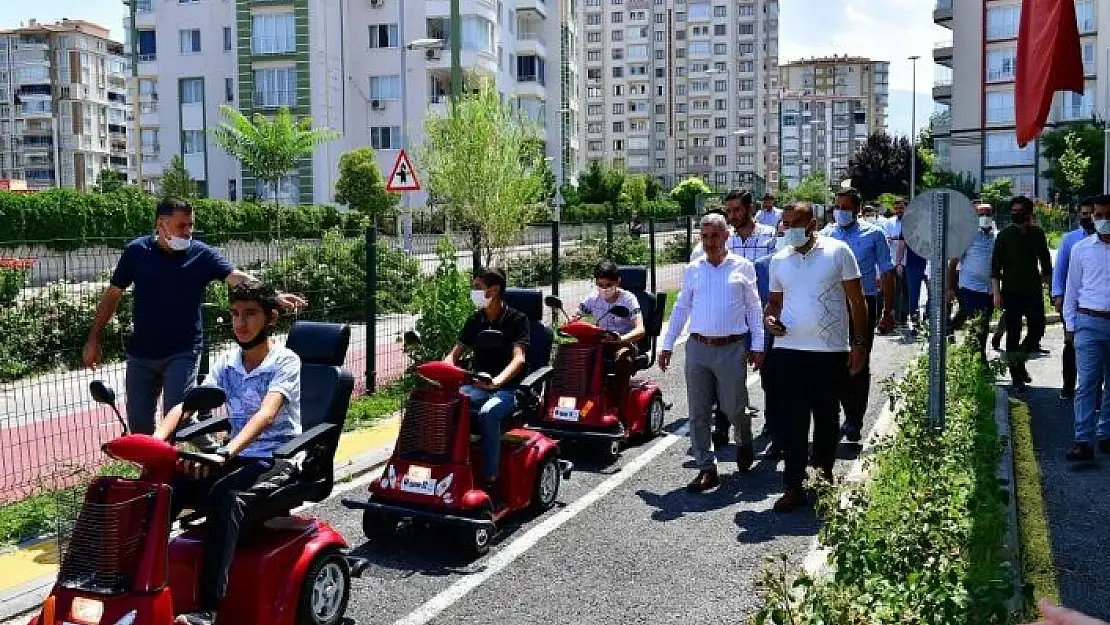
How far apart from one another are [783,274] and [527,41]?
6471 centimetres

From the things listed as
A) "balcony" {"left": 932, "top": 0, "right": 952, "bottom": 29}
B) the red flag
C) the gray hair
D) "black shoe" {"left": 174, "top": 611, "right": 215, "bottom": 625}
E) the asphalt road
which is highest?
"balcony" {"left": 932, "top": 0, "right": 952, "bottom": 29}

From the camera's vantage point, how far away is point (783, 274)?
25.3 feet

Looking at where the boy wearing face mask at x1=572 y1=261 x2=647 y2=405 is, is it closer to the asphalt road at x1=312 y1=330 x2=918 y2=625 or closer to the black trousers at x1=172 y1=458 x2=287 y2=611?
the asphalt road at x1=312 y1=330 x2=918 y2=625

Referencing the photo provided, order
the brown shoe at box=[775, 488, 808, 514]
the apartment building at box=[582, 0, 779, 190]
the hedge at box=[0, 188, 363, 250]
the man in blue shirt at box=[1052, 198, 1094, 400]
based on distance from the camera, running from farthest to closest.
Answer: the apartment building at box=[582, 0, 779, 190], the hedge at box=[0, 188, 363, 250], the man in blue shirt at box=[1052, 198, 1094, 400], the brown shoe at box=[775, 488, 808, 514]

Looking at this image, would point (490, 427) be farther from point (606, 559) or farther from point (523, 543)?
point (606, 559)

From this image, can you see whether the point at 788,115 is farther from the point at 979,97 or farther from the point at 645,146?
the point at 979,97

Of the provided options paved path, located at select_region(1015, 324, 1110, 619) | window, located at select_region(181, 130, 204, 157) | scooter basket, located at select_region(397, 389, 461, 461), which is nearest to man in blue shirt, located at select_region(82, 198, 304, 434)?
scooter basket, located at select_region(397, 389, 461, 461)

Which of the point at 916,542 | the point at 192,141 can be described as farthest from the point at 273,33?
the point at 916,542

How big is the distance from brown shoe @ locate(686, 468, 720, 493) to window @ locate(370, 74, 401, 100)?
54.1 metres

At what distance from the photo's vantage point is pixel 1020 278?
40.2 feet

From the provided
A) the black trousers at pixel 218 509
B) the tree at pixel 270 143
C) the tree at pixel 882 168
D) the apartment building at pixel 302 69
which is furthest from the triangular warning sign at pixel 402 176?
the tree at pixel 882 168

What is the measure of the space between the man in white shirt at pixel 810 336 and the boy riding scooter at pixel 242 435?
11.2 ft

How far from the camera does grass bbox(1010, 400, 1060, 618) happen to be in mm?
5898

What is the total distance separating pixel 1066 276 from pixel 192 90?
56578mm
